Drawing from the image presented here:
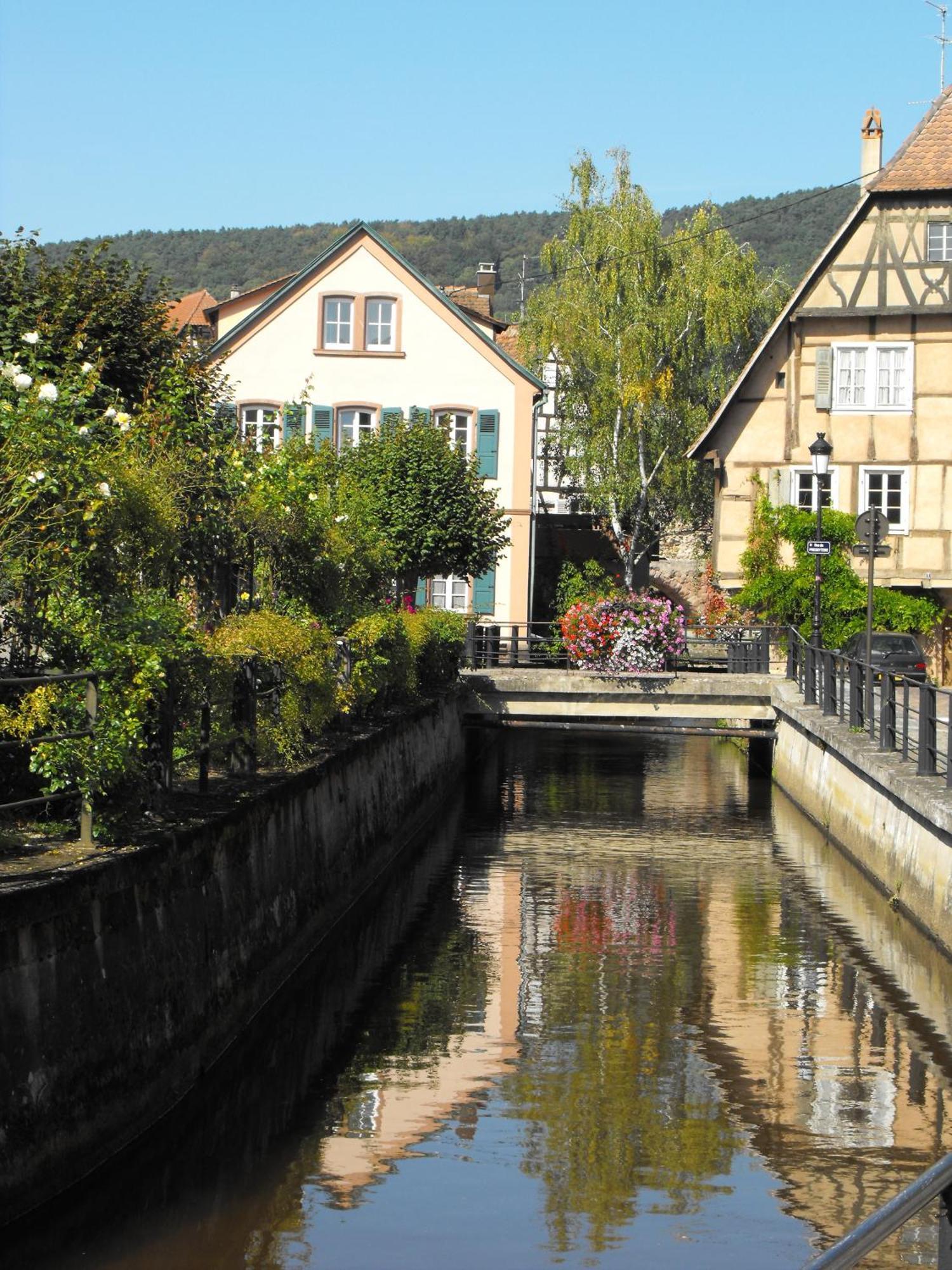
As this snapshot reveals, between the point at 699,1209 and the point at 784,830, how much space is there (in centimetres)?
1760

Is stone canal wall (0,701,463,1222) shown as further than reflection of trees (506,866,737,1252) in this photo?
No

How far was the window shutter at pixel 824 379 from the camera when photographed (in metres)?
39.5

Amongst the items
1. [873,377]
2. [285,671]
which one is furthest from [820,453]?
[285,671]

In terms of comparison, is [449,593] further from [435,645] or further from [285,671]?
[285,671]

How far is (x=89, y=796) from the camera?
10469mm

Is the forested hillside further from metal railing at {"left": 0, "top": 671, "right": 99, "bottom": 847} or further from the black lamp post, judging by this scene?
metal railing at {"left": 0, "top": 671, "right": 99, "bottom": 847}

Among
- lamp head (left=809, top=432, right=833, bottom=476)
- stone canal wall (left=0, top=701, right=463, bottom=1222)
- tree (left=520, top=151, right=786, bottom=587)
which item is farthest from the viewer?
tree (left=520, top=151, right=786, bottom=587)

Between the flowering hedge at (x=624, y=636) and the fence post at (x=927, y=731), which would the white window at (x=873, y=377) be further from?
the fence post at (x=927, y=731)

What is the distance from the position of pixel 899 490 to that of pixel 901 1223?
1472 inches

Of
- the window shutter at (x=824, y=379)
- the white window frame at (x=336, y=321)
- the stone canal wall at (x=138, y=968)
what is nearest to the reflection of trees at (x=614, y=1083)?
the stone canal wall at (x=138, y=968)

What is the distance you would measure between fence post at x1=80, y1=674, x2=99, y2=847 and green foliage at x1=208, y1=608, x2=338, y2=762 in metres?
3.29

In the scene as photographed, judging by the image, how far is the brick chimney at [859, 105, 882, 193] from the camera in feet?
145

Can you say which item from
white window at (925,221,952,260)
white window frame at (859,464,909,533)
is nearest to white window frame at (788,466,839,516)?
white window frame at (859,464,909,533)

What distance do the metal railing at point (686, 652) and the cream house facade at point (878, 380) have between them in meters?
3.68
